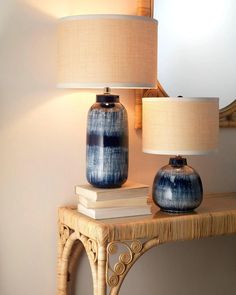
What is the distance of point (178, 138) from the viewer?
190 cm

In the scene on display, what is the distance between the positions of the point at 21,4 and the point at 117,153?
1.90ft

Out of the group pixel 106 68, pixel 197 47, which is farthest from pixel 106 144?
pixel 197 47

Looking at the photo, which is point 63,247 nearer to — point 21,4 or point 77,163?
point 77,163

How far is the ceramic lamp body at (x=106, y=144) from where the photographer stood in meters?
1.92

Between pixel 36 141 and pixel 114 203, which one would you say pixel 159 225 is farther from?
pixel 36 141

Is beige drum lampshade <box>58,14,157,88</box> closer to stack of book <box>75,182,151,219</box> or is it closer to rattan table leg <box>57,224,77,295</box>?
stack of book <box>75,182,151,219</box>

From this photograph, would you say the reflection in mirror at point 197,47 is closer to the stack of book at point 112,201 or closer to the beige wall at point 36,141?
the beige wall at point 36,141

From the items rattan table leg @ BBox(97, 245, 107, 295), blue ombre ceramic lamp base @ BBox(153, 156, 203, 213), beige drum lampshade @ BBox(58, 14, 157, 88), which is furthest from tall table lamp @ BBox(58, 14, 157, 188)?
rattan table leg @ BBox(97, 245, 107, 295)

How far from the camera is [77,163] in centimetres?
213

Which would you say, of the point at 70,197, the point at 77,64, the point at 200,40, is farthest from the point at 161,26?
the point at 70,197

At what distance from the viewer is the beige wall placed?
1978 millimetres

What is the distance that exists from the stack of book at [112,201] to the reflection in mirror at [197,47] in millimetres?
494

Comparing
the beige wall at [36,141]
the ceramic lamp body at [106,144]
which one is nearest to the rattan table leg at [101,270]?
the ceramic lamp body at [106,144]

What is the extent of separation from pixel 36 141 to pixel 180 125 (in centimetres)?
49
